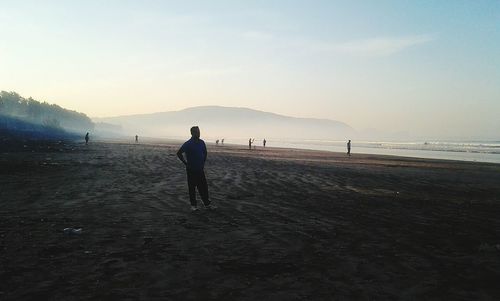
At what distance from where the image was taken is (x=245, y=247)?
7.29 metres

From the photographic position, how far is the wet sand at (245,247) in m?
5.23

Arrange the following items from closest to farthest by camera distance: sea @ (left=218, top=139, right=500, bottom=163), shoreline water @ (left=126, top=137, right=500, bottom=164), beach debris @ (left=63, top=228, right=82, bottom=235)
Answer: beach debris @ (left=63, top=228, right=82, bottom=235) → shoreline water @ (left=126, top=137, right=500, bottom=164) → sea @ (left=218, top=139, right=500, bottom=163)

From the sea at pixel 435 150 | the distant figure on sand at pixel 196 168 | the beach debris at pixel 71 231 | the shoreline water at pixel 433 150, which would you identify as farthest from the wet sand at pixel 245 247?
the sea at pixel 435 150

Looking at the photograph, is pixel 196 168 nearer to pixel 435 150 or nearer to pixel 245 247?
pixel 245 247

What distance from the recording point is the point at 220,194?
1417cm

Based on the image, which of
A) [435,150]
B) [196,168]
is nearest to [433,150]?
[435,150]

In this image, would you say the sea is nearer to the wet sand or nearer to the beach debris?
the wet sand

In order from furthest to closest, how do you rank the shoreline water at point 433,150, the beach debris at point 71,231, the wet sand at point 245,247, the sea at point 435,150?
Answer: the sea at point 435,150 → the shoreline water at point 433,150 → the beach debris at point 71,231 → the wet sand at point 245,247

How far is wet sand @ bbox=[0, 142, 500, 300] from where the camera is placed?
523 cm

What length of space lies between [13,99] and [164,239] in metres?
175

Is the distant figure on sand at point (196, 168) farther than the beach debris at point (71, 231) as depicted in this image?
Yes

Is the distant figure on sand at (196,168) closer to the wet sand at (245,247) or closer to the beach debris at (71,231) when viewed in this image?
the wet sand at (245,247)

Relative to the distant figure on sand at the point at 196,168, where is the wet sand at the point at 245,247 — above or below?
below

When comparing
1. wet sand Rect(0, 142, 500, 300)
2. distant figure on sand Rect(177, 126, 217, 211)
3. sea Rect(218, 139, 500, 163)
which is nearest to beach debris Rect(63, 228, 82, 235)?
wet sand Rect(0, 142, 500, 300)
